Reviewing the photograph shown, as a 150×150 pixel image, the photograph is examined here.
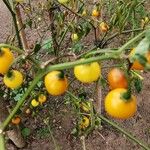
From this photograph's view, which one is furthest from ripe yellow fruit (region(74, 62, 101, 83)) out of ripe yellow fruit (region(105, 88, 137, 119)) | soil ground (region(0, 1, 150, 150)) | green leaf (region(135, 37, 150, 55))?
soil ground (region(0, 1, 150, 150))

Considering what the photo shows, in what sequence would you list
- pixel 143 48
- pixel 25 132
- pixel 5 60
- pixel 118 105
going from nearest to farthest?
pixel 143 48 < pixel 118 105 < pixel 5 60 < pixel 25 132

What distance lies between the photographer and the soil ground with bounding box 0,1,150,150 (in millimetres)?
2250

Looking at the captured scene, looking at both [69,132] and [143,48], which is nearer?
[143,48]

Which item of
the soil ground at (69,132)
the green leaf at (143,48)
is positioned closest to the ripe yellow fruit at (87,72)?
the green leaf at (143,48)

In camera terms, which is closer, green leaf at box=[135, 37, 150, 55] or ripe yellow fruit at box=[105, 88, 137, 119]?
green leaf at box=[135, 37, 150, 55]

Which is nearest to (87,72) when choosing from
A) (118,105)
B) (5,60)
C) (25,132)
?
(118,105)

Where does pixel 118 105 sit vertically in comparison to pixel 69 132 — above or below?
above

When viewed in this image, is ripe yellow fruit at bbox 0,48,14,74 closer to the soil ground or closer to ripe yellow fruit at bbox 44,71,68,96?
ripe yellow fruit at bbox 44,71,68,96

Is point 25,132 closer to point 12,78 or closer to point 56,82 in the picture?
point 12,78

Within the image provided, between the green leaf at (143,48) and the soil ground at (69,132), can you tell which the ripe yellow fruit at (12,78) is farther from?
the soil ground at (69,132)

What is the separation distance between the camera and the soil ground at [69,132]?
225 cm

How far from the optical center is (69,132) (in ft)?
7.60

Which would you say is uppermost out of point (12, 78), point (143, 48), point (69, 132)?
point (143, 48)

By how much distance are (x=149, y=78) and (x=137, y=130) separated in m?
0.50
